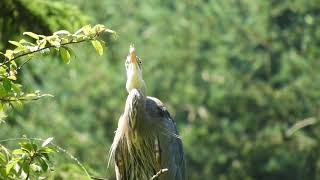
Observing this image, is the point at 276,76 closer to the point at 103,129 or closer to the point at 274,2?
the point at 274,2

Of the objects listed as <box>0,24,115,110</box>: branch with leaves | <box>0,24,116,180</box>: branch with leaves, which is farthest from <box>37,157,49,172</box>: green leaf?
<box>0,24,115,110</box>: branch with leaves

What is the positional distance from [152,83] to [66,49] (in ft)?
64.9

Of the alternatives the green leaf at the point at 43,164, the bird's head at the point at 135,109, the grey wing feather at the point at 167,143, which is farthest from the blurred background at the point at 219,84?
the green leaf at the point at 43,164

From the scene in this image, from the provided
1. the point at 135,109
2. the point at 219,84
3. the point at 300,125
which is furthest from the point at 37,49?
the point at 219,84

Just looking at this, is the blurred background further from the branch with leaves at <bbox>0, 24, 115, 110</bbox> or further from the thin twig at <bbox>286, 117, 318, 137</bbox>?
the branch with leaves at <bbox>0, 24, 115, 110</bbox>

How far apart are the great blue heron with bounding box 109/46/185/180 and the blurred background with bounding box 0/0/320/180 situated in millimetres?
14201

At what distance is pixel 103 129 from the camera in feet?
76.5

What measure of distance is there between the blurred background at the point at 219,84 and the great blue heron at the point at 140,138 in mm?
14201

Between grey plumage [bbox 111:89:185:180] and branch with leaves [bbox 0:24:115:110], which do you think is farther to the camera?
grey plumage [bbox 111:89:185:180]

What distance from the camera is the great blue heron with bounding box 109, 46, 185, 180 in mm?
5734

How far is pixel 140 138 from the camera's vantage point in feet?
19.1

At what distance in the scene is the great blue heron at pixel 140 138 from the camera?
5734mm

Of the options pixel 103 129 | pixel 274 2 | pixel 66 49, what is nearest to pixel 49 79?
pixel 103 129

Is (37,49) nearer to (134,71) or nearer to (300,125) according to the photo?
(134,71)
